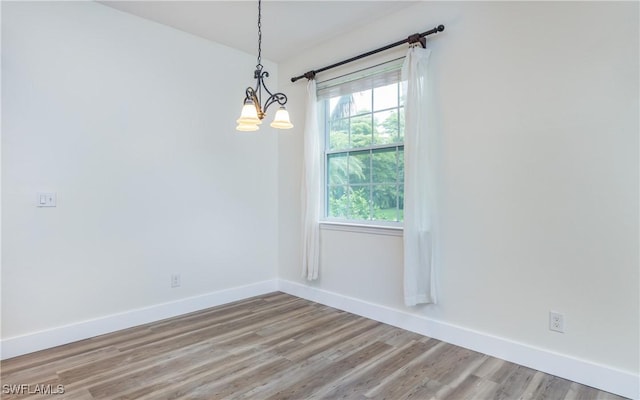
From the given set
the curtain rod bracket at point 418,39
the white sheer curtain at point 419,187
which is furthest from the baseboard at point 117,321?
the curtain rod bracket at point 418,39

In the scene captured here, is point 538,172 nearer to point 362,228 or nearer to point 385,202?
point 385,202

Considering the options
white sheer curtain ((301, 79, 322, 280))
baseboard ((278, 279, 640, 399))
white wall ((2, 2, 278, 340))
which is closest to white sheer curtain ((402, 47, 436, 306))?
baseboard ((278, 279, 640, 399))

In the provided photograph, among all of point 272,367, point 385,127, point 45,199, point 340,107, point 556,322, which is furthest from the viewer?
point 340,107

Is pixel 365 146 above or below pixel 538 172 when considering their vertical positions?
above

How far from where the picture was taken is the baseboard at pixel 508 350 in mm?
2008

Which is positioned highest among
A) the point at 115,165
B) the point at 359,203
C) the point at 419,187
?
the point at 115,165

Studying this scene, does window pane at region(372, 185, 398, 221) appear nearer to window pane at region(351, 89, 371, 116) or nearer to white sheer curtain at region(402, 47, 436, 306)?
white sheer curtain at region(402, 47, 436, 306)

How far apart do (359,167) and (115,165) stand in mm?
2203

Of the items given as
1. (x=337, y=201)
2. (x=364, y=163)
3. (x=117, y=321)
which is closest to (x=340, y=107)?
(x=364, y=163)

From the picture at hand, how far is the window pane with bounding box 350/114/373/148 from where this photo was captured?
3.36 m

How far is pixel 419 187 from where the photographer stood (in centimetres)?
274

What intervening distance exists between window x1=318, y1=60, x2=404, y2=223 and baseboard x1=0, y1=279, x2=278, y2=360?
1.34m

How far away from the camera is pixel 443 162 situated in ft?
9.00

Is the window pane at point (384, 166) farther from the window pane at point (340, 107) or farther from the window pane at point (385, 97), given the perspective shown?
the window pane at point (340, 107)
